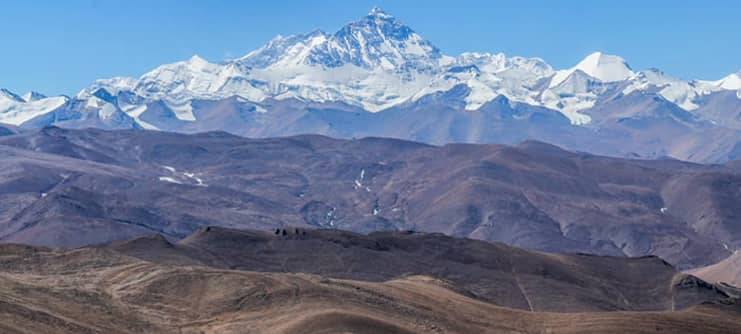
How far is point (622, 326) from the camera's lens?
405 feet

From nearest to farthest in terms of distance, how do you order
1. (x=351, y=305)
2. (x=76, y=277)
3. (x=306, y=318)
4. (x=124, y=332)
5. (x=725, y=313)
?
(x=124, y=332) < (x=306, y=318) < (x=351, y=305) < (x=76, y=277) < (x=725, y=313)

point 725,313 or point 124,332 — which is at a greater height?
point 725,313

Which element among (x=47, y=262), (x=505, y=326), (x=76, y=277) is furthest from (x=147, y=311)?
(x=505, y=326)

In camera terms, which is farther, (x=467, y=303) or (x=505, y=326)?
(x=467, y=303)

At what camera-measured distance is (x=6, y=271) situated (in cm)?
13225

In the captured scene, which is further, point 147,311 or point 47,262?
point 47,262

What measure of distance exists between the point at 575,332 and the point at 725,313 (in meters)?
27.1

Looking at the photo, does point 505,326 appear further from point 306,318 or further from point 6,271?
point 6,271

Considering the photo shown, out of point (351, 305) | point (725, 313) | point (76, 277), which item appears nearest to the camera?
point (351, 305)

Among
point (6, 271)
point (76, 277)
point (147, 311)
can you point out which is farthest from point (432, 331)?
point (6, 271)

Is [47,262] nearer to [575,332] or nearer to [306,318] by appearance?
[306,318]

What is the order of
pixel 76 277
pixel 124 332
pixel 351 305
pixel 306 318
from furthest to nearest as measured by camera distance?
pixel 76 277 → pixel 351 305 → pixel 306 318 → pixel 124 332

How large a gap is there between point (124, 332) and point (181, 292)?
791 inches

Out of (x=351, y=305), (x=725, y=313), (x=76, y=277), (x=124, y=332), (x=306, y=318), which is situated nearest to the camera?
→ (x=124, y=332)
